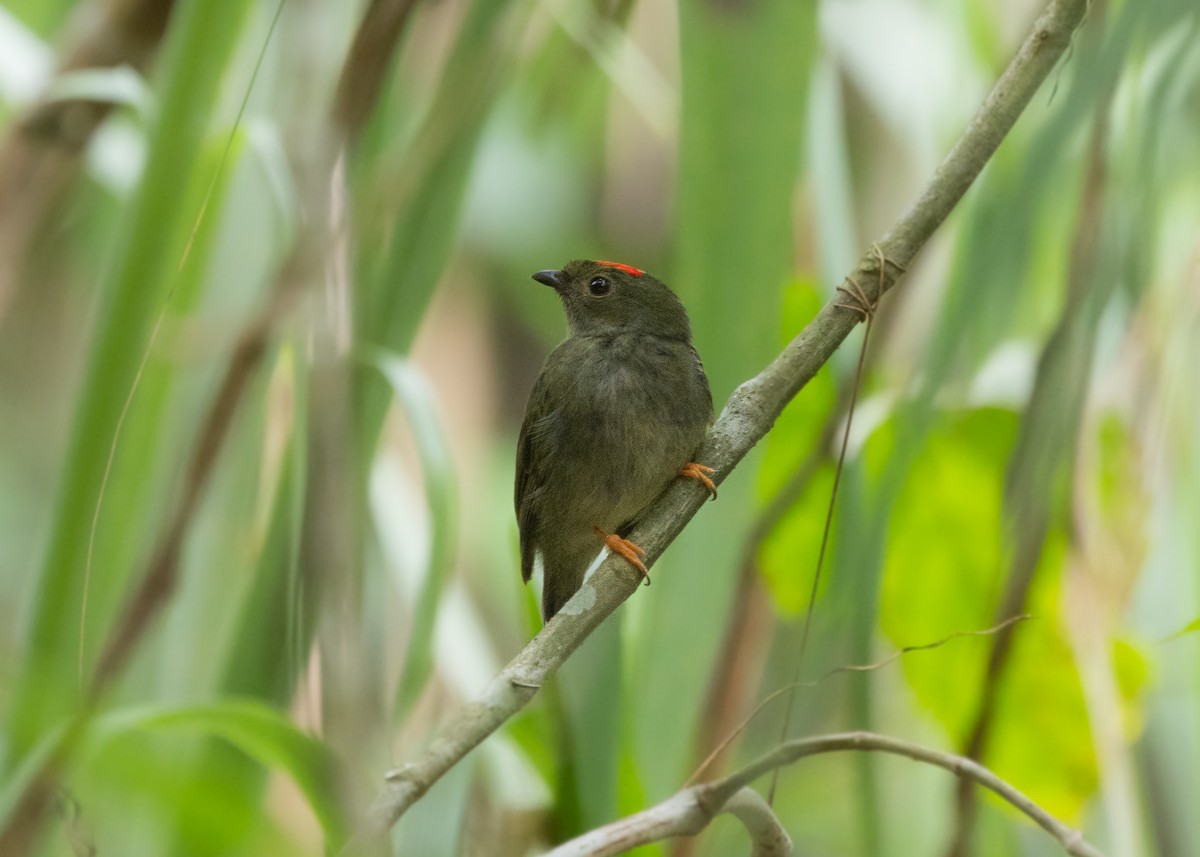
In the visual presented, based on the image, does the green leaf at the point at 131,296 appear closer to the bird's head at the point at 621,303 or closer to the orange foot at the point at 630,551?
the orange foot at the point at 630,551

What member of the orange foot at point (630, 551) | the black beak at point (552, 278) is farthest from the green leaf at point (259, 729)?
the black beak at point (552, 278)

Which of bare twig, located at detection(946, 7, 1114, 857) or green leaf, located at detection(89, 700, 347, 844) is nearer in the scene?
green leaf, located at detection(89, 700, 347, 844)

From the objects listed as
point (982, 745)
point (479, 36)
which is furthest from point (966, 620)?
point (479, 36)

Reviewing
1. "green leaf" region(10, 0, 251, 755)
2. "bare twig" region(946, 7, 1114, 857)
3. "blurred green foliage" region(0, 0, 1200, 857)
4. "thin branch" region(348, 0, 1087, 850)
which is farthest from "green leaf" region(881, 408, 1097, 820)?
"green leaf" region(10, 0, 251, 755)

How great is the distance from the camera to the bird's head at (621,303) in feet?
8.69

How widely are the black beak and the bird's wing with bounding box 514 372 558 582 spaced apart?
0.81 feet

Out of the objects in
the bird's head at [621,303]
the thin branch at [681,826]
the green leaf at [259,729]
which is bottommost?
the green leaf at [259,729]

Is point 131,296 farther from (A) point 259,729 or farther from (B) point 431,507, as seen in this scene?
(A) point 259,729

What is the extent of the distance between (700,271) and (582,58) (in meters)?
0.43

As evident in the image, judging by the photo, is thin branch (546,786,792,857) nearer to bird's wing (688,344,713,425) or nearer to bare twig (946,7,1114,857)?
bare twig (946,7,1114,857)

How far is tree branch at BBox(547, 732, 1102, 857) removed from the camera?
4.60ft

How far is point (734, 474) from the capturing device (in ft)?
7.24

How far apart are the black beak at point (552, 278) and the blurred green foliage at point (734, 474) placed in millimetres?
351

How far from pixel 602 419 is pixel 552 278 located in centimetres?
44
